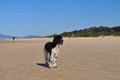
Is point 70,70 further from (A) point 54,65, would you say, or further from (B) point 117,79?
(B) point 117,79

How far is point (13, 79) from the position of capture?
328 inches

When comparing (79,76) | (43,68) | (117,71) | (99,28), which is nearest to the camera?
(79,76)

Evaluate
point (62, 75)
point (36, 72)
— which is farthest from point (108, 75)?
point (36, 72)

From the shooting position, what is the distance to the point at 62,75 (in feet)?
28.8

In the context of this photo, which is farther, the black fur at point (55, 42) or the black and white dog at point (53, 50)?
the black fur at point (55, 42)

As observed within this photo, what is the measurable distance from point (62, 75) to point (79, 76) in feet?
1.62

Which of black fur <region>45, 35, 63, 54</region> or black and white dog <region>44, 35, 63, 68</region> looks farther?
black fur <region>45, 35, 63, 54</region>

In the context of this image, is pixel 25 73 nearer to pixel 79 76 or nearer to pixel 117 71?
pixel 79 76

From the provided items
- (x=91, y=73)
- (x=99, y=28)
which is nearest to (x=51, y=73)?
(x=91, y=73)

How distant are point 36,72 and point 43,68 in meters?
1.00

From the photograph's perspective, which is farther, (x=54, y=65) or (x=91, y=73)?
(x=54, y=65)

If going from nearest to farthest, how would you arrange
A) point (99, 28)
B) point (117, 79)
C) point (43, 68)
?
1. point (117, 79)
2. point (43, 68)
3. point (99, 28)

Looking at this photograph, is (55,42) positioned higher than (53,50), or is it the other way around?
(55,42)

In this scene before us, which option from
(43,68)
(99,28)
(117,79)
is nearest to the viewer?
(117,79)
